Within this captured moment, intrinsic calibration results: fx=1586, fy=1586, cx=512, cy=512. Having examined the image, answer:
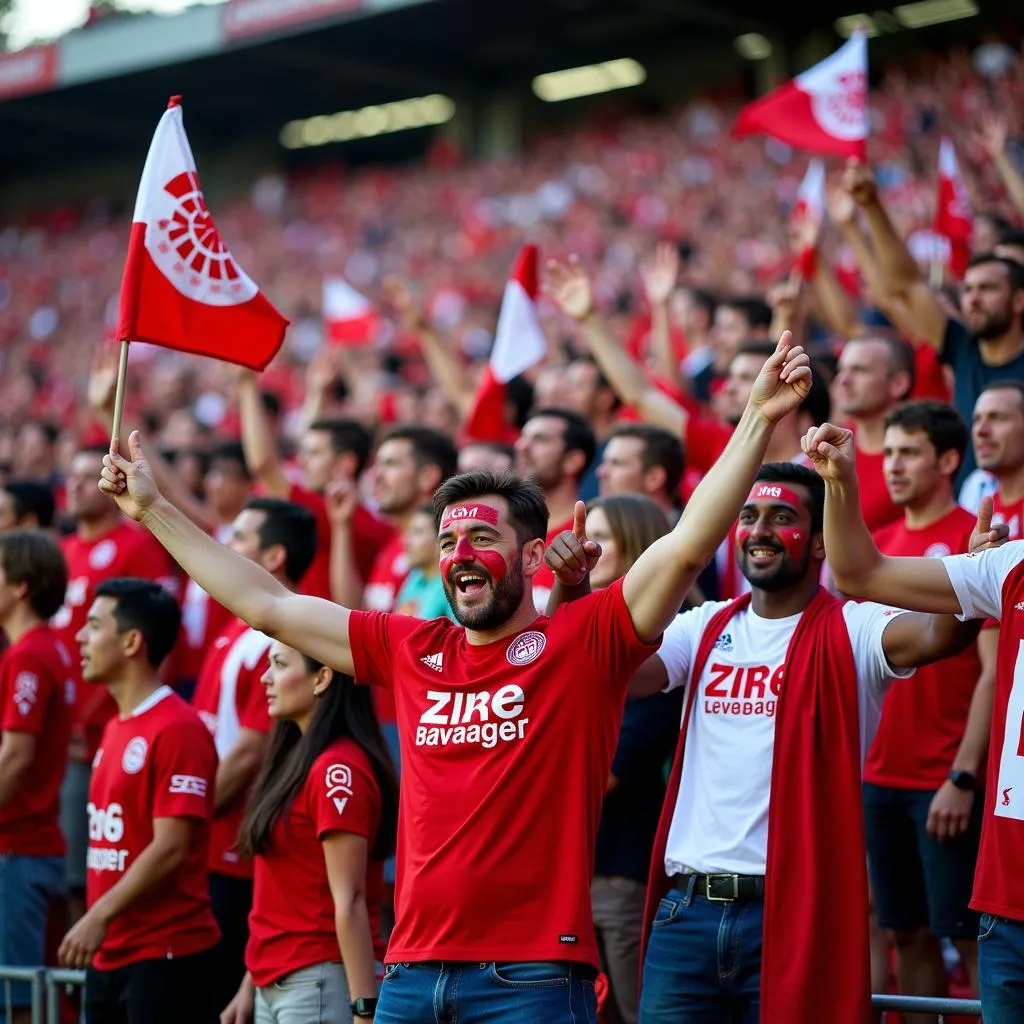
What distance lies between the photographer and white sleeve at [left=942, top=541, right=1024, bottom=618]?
378cm

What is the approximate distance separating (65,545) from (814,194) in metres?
4.57

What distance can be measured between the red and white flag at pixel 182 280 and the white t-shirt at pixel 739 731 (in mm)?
1726

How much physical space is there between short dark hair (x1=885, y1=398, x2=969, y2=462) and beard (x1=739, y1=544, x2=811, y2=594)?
3.95ft

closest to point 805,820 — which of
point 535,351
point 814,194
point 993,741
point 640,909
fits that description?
point 993,741

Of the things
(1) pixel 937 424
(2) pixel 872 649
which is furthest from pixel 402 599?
(2) pixel 872 649

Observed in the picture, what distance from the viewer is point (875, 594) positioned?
378 centimetres

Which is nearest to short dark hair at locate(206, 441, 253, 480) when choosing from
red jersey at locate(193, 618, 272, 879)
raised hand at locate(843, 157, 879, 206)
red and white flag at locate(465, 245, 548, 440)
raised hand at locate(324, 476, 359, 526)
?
red and white flag at locate(465, 245, 548, 440)

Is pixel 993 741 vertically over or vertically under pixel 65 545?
under

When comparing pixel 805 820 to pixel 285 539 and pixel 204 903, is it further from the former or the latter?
pixel 285 539

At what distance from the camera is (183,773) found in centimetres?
494

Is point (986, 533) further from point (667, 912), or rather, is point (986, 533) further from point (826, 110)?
point (826, 110)

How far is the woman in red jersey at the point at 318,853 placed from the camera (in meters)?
4.35

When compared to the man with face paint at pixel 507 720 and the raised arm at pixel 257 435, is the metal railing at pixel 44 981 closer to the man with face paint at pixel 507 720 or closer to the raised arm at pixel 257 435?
the man with face paint at pixel 507 720

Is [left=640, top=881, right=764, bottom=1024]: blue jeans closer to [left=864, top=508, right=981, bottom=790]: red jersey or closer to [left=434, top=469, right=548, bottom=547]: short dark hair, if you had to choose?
[left=434, top=469, right=548, bottom=547]: short dark hair
